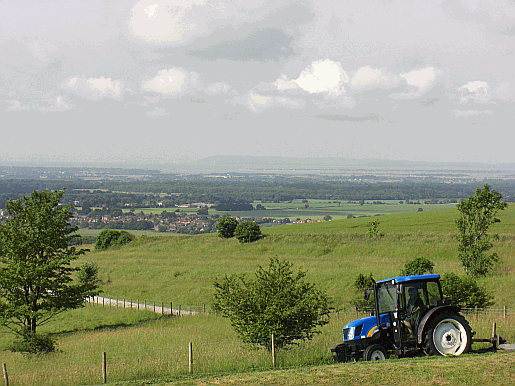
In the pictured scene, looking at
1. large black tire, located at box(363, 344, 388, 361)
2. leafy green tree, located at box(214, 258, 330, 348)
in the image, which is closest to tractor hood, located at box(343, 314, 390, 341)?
large black tire, located at box(363, 344, 388, 361)

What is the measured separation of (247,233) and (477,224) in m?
33.2

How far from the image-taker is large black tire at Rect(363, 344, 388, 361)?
12.7 metres

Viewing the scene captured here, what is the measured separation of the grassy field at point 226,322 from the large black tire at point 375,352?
0.88 m

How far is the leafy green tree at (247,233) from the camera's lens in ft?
207

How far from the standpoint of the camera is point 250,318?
52.2ft

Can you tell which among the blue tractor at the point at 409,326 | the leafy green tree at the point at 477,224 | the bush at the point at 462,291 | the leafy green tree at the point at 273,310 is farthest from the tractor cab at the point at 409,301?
the leafy green tree at the point at 477,224

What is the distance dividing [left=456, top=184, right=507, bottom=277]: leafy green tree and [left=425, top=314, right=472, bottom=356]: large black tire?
79.7 feet

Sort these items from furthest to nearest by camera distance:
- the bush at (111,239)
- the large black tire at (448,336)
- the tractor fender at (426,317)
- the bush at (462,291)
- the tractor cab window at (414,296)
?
the bush at (111,239) < the bush at (462,291) < the tractor cab window at (414,296) < the large black tire at (448,336) < the tractor fender at (426,317)

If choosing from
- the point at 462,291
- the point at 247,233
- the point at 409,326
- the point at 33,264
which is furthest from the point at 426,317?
the point at 247,233

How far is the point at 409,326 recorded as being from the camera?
12484 millimetres

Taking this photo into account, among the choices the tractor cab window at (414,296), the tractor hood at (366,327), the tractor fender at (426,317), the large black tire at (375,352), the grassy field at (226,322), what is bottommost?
the grassy field at (226,322)

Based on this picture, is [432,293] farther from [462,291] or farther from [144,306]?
[144,306]

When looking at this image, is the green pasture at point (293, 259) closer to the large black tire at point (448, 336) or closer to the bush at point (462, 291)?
the bush at point (462, 291)

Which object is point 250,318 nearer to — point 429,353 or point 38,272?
point 429,353
